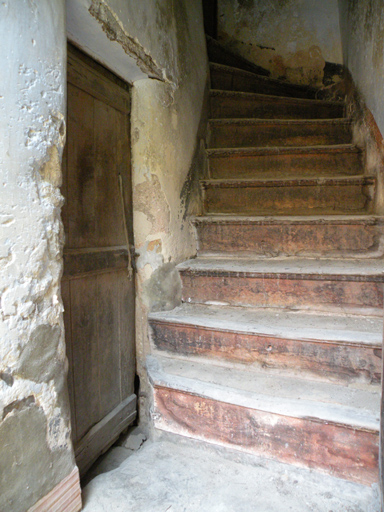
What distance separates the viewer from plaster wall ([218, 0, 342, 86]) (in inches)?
119

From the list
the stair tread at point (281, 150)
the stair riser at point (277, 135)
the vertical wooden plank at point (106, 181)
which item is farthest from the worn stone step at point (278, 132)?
the vertical wooden plank at point (106, 181)

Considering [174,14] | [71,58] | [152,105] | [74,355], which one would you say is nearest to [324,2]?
[174,14]

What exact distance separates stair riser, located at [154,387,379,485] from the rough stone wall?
1.60ft

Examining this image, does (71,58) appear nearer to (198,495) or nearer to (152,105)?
(152,105)

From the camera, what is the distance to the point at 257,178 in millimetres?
2199

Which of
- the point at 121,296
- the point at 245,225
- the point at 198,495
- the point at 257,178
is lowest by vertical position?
the point at 198,495

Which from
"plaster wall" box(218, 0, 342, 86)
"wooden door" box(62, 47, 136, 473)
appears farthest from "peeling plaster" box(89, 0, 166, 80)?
"plaster wall" box(218, 0, 342, 86)

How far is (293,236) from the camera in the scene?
1845 mm

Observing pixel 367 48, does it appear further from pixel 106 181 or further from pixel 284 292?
pixel 106 181

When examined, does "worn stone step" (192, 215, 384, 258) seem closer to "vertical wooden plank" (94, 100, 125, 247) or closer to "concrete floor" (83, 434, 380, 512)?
"vertical wooden plank" (94, 100, 125, 247)

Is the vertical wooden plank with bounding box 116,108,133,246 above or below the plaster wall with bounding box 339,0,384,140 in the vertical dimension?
below

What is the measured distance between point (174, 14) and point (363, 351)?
189 cm

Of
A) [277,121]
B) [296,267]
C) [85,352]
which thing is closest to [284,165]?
[277,121]

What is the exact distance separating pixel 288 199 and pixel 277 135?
58 cm
